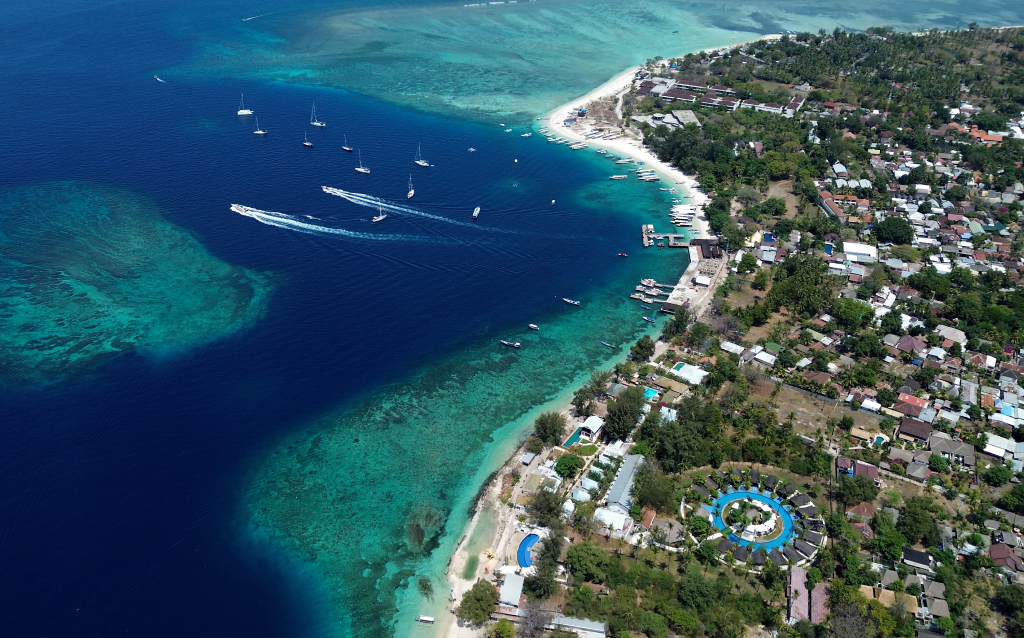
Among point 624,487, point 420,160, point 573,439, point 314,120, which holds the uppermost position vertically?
point 314,120

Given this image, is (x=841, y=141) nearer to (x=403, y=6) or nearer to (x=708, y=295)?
(x=708, y=295)

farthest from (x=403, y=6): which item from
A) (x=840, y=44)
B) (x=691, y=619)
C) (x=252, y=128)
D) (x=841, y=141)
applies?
(x=691, y=619)

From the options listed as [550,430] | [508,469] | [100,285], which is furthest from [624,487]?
[100,285]

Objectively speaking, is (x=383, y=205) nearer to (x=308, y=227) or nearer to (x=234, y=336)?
(x=308, y=227)

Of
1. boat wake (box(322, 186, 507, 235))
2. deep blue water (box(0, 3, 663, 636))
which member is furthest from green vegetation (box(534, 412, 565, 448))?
boat wake (box(322, 186, 507, 235))

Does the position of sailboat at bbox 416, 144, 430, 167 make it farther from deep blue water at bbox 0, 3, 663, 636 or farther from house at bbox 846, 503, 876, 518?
house at bbox 846, 503, 876, 518

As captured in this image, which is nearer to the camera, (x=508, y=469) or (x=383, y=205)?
(x=508, y=469)
